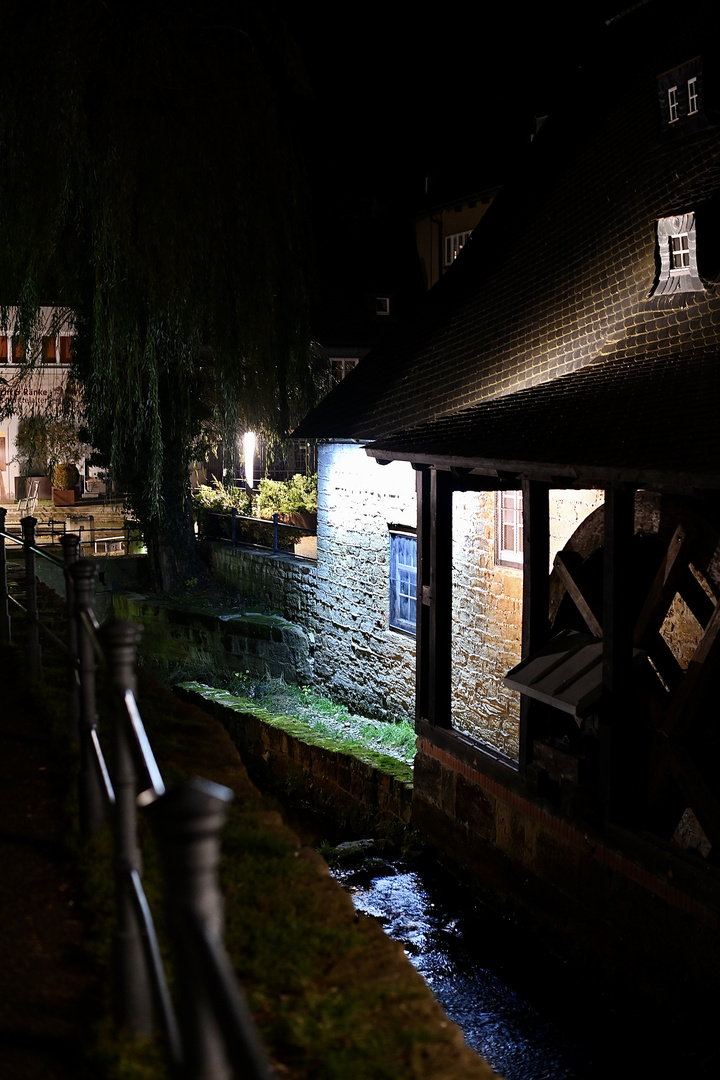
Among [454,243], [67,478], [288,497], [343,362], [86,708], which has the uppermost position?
[454,243]

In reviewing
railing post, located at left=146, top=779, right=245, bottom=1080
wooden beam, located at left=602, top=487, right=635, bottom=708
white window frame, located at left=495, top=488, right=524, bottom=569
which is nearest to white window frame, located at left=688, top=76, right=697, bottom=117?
white window frame, located at left=495, top=488, right=524, bottom=569

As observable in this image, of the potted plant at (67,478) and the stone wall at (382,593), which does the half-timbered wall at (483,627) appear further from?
the potted plant at (67,478)

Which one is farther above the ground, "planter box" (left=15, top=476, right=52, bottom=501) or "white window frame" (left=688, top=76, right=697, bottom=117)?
"white window frame" (left=688, top=76, right=697, bottom=117)

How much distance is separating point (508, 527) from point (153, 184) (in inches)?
191

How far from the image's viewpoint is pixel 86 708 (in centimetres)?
394

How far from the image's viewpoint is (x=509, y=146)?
64.1ft

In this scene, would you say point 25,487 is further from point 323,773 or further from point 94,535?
point 323,773

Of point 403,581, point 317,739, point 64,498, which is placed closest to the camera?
point 317,739

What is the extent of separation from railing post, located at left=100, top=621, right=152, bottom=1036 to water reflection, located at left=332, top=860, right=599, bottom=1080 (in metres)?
4.16

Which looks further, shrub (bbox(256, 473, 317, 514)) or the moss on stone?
shrub (bbox(256, 473, 317, 514))

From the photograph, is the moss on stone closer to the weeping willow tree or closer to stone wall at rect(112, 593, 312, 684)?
stone wall at rect(112, 593, 312, 684)

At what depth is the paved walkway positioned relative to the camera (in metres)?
2.71

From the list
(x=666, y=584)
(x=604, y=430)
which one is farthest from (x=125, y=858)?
(x=666, y=584)

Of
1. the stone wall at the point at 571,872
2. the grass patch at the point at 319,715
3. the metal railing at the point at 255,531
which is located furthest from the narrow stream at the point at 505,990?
the metal railing at the point at 255,531
